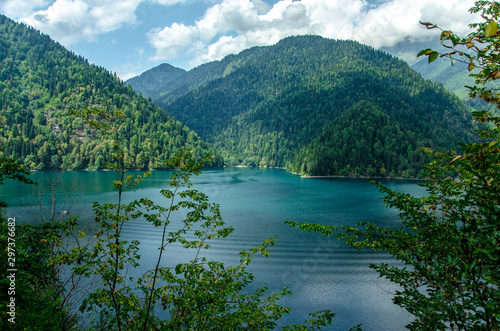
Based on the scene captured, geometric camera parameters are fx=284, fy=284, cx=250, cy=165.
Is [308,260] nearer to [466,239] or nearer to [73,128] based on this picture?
[466,239]

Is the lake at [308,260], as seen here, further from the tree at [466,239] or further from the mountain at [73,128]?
the mountain at [73,128]

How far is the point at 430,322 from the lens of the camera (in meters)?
3.45

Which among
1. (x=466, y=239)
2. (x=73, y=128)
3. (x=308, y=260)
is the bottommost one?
Result: (x=308, y=260)

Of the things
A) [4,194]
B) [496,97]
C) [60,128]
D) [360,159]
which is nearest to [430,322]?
[496,97]

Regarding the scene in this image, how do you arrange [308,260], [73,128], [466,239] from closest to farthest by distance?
[466,239] < [308,260] < [73,128]

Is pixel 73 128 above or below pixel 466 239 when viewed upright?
above

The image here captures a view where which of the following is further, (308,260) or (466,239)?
(308,260)

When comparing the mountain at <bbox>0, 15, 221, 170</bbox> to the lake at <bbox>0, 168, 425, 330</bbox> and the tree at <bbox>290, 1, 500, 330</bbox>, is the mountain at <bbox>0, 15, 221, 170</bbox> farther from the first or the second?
the tree at <bbox>290, 1, 500, 330</bbox>

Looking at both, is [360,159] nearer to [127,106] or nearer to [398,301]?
[398,301]

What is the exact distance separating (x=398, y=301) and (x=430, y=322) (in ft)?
3.80

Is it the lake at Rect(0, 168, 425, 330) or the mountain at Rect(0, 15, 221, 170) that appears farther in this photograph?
the mountain at Rect(0, 15, 221, 170)

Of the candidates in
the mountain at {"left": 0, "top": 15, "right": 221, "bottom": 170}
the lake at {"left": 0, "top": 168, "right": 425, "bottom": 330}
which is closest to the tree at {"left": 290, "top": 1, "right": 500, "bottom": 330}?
the lake at {"left": 0, "top": 168, "right": 425, "bottom": 330}

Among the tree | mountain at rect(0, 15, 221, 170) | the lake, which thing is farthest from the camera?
mountain at rect(0, 15, 221, 170)

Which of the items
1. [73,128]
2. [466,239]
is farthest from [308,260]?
[73,128]
